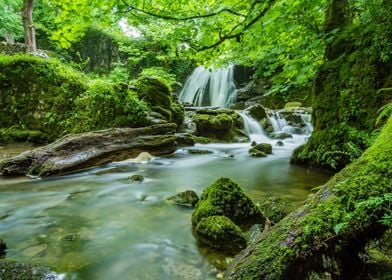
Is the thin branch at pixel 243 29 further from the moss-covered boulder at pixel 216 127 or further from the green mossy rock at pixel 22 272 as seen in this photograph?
the moss-covered boulder at pixel 216 127

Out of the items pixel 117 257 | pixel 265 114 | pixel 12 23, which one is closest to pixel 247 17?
pixel 117 257

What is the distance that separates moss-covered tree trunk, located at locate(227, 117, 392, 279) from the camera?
155 centimetres

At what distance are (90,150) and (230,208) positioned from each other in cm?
427

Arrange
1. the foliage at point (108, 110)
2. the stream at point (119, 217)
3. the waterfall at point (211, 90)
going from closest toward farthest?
the stream at point (119, 217) → the foliage at point (108, 110) → the waterfall at point (211, 90)

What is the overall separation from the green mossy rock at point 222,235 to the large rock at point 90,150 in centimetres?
396

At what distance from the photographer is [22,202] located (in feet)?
14.3

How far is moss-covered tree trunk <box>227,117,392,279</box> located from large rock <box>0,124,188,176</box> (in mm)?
5162

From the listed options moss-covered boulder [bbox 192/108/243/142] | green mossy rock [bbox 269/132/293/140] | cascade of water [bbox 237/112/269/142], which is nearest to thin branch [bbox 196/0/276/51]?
moss-covered boulder [bbox 192/108/243/142]

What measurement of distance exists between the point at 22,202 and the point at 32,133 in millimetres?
5643

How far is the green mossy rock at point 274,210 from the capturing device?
3420mm

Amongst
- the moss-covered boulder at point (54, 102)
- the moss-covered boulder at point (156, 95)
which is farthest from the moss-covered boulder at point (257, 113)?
the moss-covered boulder at point (54, 102)

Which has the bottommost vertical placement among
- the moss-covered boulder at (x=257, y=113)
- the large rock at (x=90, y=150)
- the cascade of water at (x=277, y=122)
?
the large rock at (x=90, y=150)

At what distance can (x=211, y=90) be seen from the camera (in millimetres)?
20406

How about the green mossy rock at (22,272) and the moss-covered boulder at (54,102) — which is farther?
the moss-covered boulder at (54,102)
